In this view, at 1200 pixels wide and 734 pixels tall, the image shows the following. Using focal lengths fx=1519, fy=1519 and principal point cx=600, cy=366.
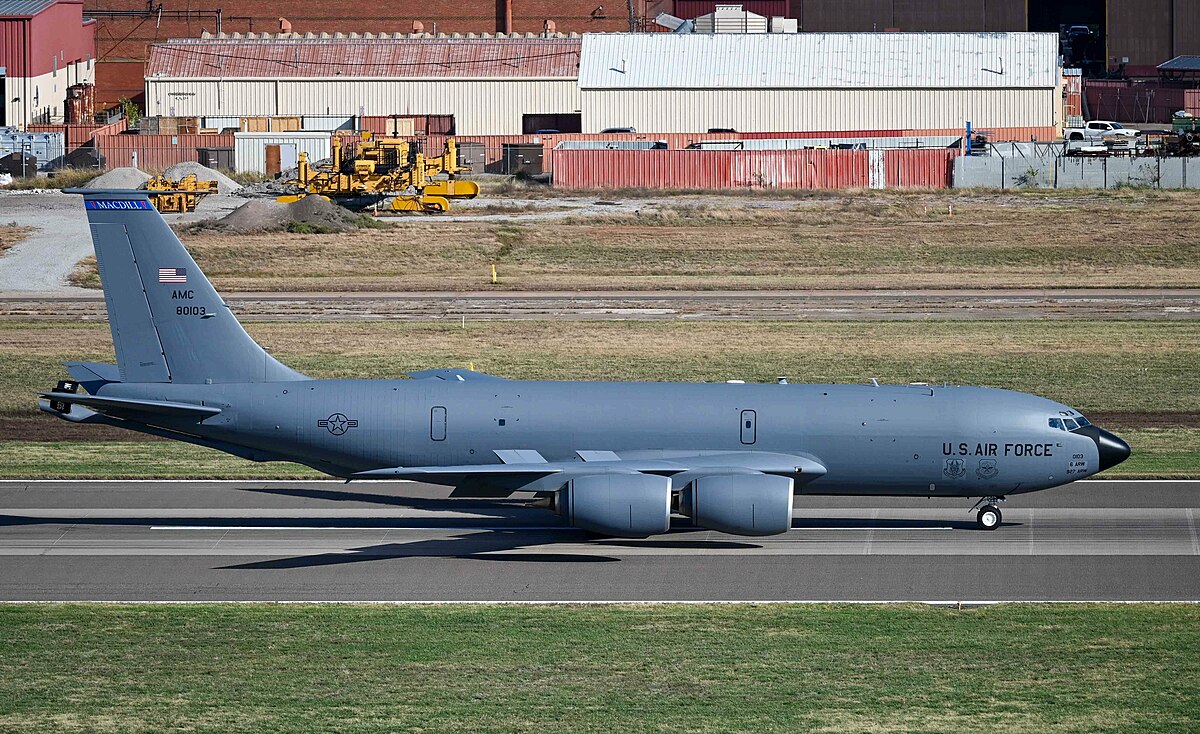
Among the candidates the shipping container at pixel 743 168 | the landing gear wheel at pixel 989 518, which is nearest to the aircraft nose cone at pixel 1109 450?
the landing gear wheel at pixel 989 518

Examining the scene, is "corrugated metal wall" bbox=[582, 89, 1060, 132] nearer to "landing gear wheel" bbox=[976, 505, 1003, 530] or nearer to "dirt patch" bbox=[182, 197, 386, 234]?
"dirt patch" bbox=[182, 197, 386, 234]

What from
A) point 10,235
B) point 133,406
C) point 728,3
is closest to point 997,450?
point 133,406

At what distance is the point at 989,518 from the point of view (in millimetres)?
34094

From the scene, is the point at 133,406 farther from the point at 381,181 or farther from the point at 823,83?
the point at 823,83

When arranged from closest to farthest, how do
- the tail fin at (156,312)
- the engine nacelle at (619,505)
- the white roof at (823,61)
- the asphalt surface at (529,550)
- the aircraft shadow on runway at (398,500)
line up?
the asphalt surface at (529,550)
the engine nacelle at (619,505)
the tail fin at (156,312)
the aircraft shadow on runway at (398,500)
the white roof at (823,61)

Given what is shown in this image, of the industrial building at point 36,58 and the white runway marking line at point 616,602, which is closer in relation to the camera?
the white runway marking line at point 616,602

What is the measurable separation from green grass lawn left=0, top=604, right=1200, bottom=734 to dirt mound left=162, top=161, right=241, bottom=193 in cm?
8260

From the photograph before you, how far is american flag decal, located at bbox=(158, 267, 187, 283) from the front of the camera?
3288cm

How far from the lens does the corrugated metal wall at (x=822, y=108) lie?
411ft

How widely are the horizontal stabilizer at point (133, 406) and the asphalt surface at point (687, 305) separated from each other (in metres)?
32.2

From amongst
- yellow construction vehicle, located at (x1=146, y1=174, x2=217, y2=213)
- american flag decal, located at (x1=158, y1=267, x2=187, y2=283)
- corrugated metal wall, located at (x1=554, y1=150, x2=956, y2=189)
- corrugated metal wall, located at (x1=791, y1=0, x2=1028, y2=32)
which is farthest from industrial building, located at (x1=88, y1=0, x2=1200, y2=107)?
american flag decal, located at (x1=158, y1=267, x2=187, y2=283)

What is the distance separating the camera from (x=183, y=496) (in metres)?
37.3

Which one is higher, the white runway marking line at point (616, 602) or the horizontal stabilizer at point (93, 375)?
the horizontal stabilizer at point (93, 375)

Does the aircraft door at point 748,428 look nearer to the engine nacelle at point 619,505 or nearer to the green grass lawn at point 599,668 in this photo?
the engine nacelle at point 619,505
